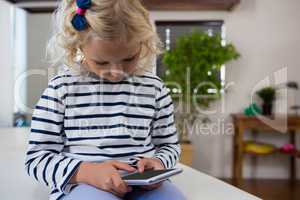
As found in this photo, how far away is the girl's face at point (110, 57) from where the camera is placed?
0.76m

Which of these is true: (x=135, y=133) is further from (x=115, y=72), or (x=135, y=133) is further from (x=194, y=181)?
(x=194, y=181)

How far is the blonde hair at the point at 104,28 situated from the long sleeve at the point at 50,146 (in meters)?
0.10

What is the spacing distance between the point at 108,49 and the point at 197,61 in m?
2.33

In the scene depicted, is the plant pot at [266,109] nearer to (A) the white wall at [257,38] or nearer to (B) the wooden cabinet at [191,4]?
(A) the white wall at [257,38]

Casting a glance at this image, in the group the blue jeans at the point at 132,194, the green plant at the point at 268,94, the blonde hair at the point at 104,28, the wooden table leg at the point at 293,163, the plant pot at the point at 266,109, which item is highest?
the blonde hair at the point at 104,28

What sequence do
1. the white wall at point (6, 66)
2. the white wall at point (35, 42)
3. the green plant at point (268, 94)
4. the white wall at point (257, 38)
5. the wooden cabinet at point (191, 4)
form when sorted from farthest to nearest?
the white wall at point (35, 42) < the white wall at point (257, 38) < the green plant at point (268, 94) < the wooden cabinet at point (191, 4) < the white wall at point (6, 66)

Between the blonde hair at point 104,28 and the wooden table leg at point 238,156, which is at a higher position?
the blonde hair at point 104,28

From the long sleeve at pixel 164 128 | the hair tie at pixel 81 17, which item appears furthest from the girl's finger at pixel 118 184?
the hair tie at pixel 81 17

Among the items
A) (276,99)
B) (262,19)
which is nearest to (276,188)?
(276,99)

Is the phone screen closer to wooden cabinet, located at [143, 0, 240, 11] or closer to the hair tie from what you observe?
the hair tie

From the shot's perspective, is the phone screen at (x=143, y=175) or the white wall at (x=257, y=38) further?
the white wall at (x=257, y=38)

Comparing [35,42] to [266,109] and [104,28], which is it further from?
[104,28]

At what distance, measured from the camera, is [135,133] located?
33.1 inches

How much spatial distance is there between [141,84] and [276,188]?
2724mm
